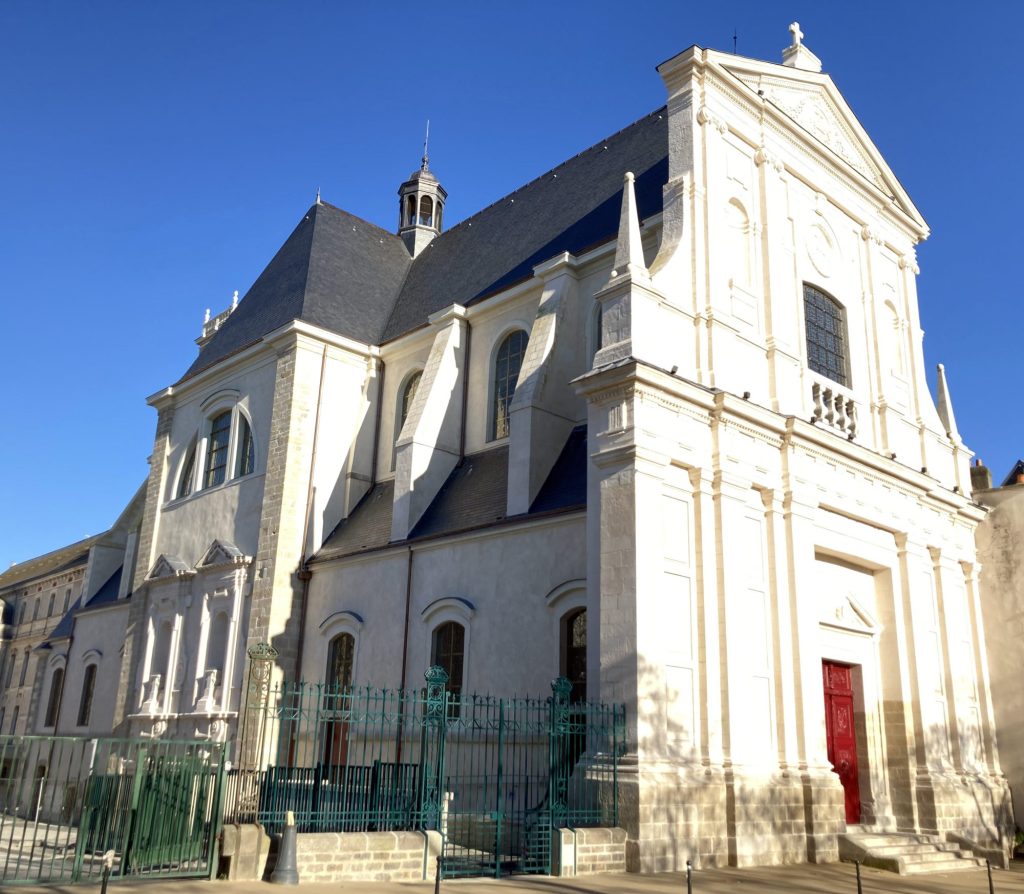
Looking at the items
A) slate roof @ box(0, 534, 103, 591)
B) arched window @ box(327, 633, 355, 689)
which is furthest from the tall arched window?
slate roof @ box(0, 534, 103, 591)

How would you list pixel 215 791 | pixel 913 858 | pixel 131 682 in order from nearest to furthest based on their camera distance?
1. pixel 215 791
2. pixel 913 858
3. pixel 131 682

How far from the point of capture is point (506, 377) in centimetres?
2075

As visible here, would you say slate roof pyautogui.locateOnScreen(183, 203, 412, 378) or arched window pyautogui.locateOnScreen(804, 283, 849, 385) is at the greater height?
slate roof pyautogui.locateOnScreen(183, 203, 412, 378)

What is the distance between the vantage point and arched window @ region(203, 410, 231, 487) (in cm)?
2484

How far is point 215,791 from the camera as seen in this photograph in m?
10.4

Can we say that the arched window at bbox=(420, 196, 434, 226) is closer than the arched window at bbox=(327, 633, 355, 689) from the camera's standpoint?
No

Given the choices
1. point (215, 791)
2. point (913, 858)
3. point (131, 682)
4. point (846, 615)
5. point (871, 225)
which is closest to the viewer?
point (215, 791)

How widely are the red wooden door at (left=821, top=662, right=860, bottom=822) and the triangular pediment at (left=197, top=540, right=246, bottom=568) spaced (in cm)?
1230

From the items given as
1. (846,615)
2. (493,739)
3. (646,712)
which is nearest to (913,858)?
(846,615)

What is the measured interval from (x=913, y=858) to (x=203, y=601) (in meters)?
15.4

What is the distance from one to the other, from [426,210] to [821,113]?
15.0 meters

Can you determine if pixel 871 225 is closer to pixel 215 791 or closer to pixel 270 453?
pixel 270 453

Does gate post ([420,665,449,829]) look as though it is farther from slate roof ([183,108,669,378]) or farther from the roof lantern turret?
the roof lantern turret

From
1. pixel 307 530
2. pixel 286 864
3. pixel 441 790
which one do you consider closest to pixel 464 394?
pixel 307 530
